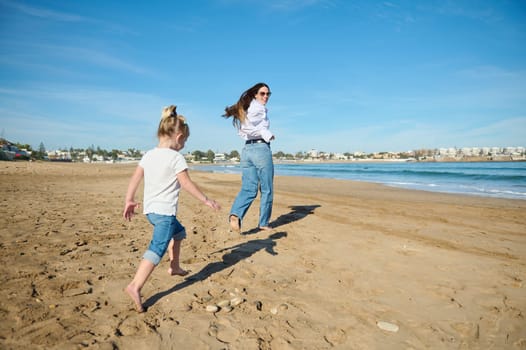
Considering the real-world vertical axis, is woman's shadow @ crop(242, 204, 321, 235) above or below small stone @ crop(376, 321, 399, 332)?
below

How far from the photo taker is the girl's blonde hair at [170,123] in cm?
249

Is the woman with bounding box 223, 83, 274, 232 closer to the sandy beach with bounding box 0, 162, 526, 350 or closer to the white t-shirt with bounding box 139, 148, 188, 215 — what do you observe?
the sandy beach with bounding box 0, 162, 526, 350

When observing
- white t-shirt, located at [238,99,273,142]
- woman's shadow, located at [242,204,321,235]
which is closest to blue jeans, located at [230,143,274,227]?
white t-shirt, located at [238,99,273,142]

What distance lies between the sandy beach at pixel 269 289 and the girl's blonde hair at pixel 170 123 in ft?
4.58

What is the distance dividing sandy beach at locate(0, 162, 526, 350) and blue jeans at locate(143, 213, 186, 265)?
38 cm

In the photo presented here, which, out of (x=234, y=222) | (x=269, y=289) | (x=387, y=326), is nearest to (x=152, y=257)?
(x=269, y=289)

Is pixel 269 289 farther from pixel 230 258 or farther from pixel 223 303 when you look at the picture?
pixel 230 258

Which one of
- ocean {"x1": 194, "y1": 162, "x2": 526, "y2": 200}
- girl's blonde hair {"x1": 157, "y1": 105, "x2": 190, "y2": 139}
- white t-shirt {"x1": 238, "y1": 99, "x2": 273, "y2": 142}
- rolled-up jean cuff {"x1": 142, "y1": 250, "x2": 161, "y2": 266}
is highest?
white t-shirt {"x1": 238, "y1": 99, "x2": 273, "y2": 142}

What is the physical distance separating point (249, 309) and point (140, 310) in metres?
0.81

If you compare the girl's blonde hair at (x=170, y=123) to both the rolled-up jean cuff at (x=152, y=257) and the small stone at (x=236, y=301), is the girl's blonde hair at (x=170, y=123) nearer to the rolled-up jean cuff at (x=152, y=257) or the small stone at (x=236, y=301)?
the rolled-up jean cuff at (x=152, y=257)

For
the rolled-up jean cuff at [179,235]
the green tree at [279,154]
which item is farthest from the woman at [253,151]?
the green tree at [279,154]

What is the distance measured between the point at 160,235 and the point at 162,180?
46 cm

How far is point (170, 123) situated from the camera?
8.17ft

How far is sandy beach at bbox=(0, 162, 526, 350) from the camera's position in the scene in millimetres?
1781
